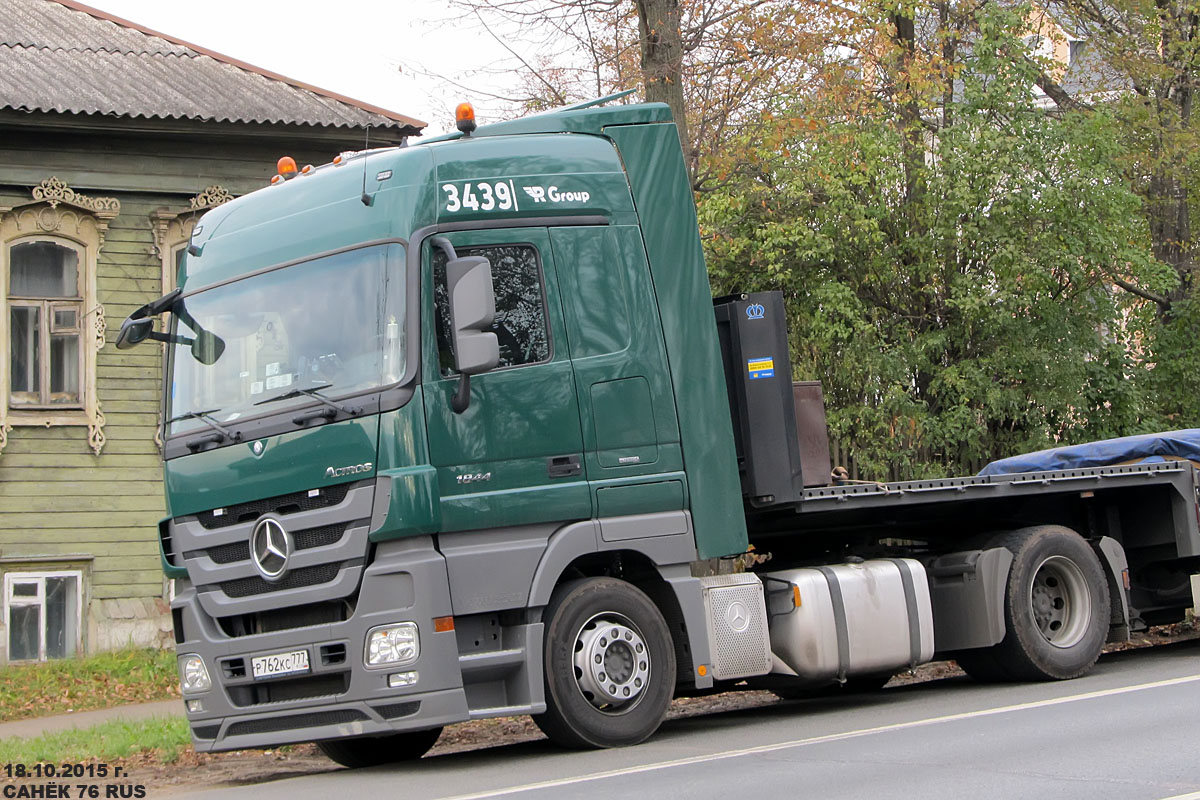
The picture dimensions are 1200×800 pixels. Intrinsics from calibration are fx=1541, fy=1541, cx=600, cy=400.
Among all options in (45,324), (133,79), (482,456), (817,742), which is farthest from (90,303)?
(817,742)

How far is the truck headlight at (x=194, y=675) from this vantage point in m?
8.79

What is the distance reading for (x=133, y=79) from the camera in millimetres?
17703

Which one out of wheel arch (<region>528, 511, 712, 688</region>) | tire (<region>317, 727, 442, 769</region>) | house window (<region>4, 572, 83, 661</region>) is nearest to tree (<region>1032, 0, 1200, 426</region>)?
wheel arch (<region>528, 511, 712, 688</region>)

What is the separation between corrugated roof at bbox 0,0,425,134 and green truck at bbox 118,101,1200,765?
26.1 feet

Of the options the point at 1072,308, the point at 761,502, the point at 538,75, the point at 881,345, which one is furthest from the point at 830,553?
the point at 1072,308

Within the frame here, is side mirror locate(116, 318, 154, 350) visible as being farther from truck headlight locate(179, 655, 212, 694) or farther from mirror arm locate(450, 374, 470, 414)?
mirror arm locate(450, 374, 470, 414)

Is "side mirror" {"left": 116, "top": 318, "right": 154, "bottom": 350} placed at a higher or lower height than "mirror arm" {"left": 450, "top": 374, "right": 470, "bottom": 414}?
higher

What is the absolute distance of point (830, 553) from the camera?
428 inches

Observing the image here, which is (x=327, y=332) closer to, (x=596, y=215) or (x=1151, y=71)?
(x=596, y=215)

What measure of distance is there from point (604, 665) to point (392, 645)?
132cm

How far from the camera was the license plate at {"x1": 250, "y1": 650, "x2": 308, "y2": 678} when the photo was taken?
834 centimetres

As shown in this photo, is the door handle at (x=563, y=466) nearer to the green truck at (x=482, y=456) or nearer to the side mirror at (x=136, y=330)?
the green truck at (x=482, y=456)

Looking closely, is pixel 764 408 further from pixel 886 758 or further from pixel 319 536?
pixel 319 536

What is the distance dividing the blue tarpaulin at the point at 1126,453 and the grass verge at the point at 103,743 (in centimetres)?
640
